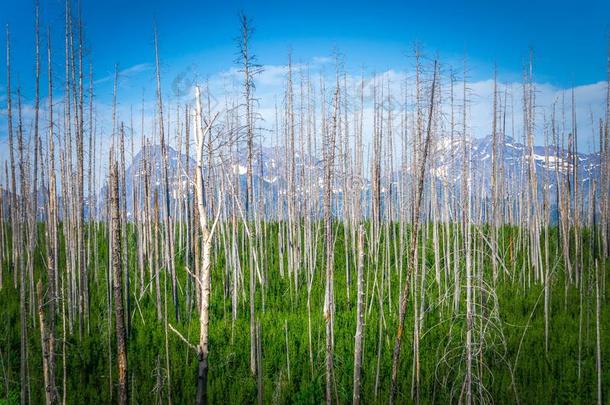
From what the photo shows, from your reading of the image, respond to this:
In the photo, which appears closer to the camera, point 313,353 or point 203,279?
point 203,279

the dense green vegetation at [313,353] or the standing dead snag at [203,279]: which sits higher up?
the standing dead snag at [203,279]

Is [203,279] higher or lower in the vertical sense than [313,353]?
higher

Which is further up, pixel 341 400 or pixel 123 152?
pixel 123 152

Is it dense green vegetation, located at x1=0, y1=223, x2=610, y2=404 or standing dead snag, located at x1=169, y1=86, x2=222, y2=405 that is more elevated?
standing dead snag, located at x1=169, y1=86, x2=222, y2=405

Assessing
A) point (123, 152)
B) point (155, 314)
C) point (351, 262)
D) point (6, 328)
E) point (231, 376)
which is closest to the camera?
point (231, 376)

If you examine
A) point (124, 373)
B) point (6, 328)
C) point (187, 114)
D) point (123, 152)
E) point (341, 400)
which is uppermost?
point (187, 114)

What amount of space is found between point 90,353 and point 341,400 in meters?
5.25

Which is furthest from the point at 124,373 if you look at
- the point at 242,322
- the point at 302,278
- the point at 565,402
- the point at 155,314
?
the point at 302,278

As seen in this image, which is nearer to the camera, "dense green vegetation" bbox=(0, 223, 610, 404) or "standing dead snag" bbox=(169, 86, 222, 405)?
"standing dead snag" bbox=(169, 86, 222, 405)

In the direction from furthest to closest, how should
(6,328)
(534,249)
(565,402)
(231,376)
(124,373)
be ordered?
(534,249) → (6,328) → (231,376) → (565,402) → (124,373)

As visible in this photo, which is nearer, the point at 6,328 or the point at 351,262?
the point at 6,328

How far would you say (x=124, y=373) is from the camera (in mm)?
4895

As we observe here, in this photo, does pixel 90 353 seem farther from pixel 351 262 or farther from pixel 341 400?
pixel 351 262

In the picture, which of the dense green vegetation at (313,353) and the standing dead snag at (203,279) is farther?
the dense green vegetation at (313,353)
